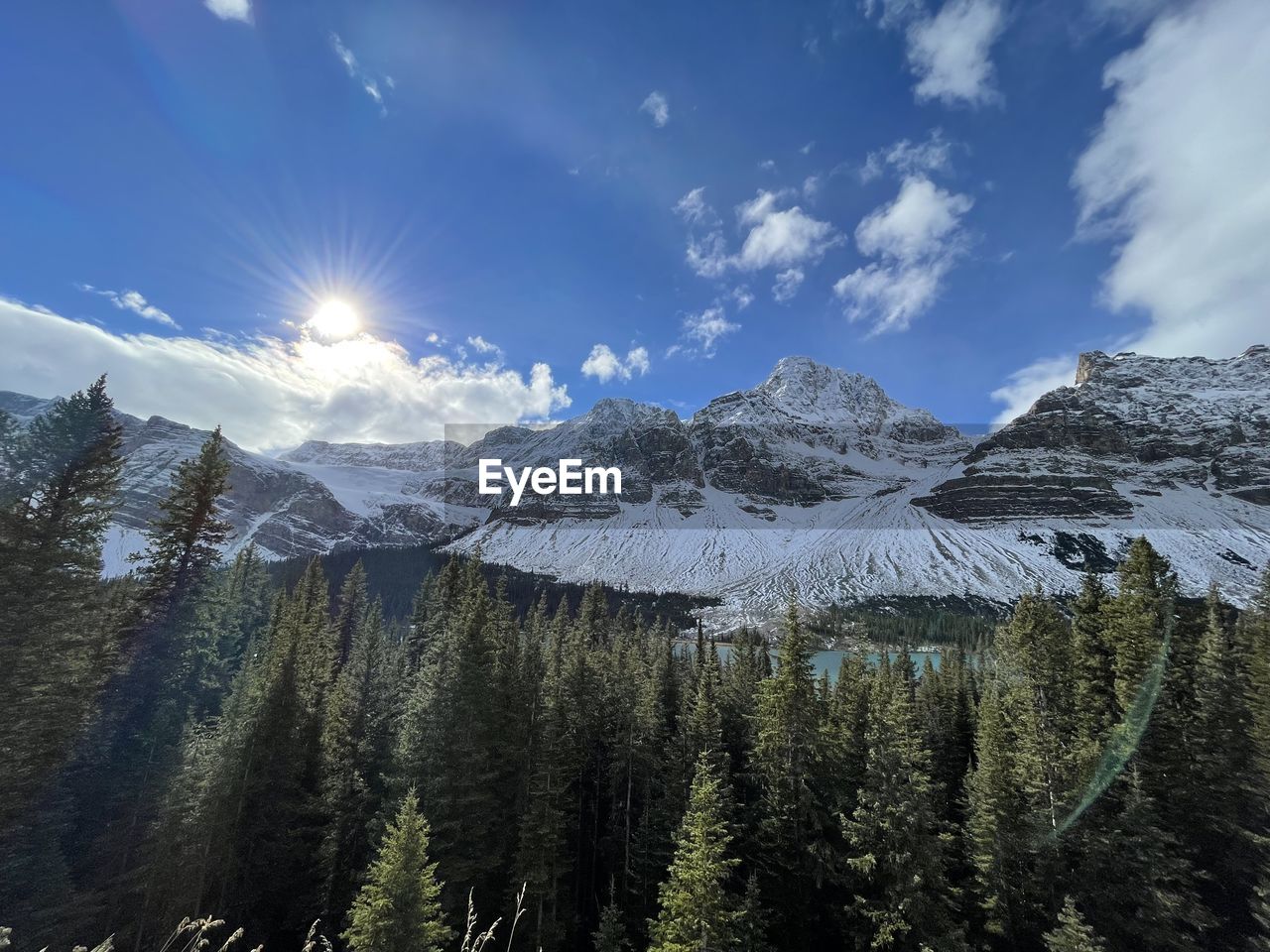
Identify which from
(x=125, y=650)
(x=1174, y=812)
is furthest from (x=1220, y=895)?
(x=125, y=650)

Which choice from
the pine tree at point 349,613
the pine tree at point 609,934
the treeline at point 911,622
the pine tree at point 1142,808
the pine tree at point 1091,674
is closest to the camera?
the pine tree at point 1142,808

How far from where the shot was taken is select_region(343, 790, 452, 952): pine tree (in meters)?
14.6

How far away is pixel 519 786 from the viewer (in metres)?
27.7

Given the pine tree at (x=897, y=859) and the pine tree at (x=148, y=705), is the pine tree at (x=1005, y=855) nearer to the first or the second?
the pine tree at (x=897, y=859)

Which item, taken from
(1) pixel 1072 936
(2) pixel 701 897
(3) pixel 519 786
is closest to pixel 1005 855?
(1) pixel 1072 936

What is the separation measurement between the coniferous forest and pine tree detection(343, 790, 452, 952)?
8cm

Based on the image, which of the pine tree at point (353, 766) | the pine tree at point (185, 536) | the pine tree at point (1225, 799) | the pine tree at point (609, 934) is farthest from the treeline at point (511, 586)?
the pine tree at point (1225, 799)

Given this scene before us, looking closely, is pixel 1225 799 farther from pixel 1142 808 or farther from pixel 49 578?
pixel 49 578

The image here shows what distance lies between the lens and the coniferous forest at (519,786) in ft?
52.1

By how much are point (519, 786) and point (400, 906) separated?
43.5 ft

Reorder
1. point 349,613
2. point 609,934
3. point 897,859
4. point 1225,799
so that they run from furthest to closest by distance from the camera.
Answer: point 349,613
point 609,934
point 1225,799
point 897,859

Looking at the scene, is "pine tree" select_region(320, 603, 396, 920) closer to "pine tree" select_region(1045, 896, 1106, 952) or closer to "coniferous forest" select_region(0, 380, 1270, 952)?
"coniferous forest" select_region(0, 380, 1270, 952)

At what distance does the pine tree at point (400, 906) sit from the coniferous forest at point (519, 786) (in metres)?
0.08

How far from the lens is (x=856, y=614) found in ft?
508
